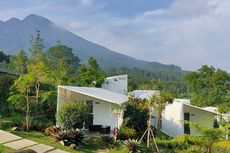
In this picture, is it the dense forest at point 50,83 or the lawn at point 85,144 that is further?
the dense forest at point 50,83

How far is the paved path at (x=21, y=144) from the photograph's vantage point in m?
12.7

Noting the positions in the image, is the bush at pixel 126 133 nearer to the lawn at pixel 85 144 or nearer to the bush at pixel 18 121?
the lawn at pixel 85 144

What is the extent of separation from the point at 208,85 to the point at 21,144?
37.9 m

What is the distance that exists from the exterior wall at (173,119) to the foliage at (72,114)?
8762 mm

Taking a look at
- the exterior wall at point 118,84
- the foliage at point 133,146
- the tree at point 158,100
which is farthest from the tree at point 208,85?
the foliage at point 133,146

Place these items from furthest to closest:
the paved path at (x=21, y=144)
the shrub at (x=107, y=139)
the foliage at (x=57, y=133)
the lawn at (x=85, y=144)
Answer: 1. the shrub at (x=107, y=139)
2. the foliage at (x=57, y=133)
3. the lawn at (x=85, y=144)
4. the paved path at (x=21, y=144)

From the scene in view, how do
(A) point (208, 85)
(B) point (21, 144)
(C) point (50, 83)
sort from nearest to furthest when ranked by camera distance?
(B) point (21, 144)
(C) point (50, 83)
(A) point (208, 85)

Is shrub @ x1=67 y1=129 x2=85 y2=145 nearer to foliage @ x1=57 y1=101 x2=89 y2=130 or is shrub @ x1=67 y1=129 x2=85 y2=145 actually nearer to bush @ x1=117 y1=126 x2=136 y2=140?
foliage @ x1=57 y1=101 x2=89 y2=130

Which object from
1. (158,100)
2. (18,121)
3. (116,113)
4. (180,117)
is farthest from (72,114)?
(180,117)

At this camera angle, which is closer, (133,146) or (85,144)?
(133,146)

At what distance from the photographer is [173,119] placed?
24547 millimetres

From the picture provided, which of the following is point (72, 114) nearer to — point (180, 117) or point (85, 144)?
point (85, 144)

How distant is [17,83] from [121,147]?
657 centimetres

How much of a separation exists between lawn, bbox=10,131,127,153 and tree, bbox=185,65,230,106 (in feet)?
98.3
